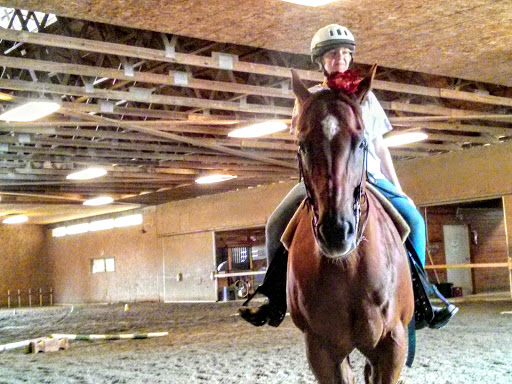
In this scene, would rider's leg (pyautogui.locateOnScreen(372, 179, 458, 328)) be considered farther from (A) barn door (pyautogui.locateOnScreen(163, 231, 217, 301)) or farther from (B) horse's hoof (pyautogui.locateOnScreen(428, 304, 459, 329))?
(A) barn door (pyautogui.locateOnScreen(163, 231, 217, 301))

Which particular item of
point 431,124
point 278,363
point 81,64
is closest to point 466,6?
point 278,363

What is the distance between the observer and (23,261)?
3300cm

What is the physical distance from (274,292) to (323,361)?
87 centimetres

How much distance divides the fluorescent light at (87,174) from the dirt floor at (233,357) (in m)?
5.32

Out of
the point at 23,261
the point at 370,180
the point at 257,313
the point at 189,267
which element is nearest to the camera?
the point at 370,180

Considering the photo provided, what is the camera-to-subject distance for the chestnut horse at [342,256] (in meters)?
2.70

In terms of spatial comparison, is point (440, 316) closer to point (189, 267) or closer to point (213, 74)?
point (213, 74)

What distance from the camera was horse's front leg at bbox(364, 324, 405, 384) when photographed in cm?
336

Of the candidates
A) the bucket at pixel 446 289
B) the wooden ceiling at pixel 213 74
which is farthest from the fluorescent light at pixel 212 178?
the bucket at pixel 446 289

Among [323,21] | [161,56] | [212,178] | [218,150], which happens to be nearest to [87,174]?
[212,178]

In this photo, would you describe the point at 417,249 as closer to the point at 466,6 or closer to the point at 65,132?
the point at 466,6

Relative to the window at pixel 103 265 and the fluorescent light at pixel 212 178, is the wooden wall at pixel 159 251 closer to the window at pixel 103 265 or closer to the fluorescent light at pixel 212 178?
the window at pixel 103 265

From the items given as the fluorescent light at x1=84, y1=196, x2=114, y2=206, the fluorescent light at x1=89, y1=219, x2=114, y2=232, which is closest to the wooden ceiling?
the fluorescent light at x1=84, y1=196, x2=114, y2=206

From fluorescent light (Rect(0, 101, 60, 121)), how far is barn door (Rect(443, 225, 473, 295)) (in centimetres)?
1408
